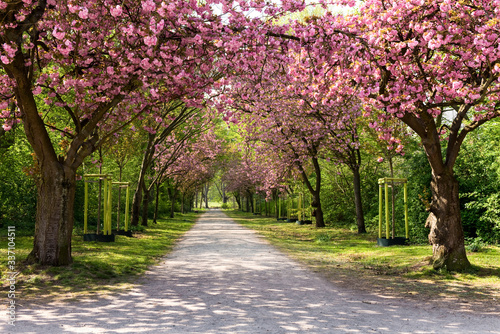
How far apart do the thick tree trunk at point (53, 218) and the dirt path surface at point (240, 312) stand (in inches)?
71.6

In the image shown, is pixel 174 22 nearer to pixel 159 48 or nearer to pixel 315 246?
pixel 159 48

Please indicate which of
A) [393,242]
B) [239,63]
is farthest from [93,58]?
[393,242]

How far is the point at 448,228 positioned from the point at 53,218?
25.7 feet

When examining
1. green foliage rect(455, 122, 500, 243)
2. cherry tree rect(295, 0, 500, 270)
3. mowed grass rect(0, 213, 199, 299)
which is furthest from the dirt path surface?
green foliage rect(455, 122, 500, 243)

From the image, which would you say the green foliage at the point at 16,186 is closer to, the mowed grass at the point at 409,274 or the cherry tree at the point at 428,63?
the mowed grass at the point at 409,274

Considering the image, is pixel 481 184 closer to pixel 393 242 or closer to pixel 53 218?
pixel 393 242

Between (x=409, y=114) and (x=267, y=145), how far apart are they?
13.6 metres

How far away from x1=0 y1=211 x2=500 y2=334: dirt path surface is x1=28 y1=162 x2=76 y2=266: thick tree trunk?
1818mm

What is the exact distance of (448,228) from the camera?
8.35 meters

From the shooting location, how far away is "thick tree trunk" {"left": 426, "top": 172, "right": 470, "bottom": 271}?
827 cm

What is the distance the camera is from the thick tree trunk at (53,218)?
26.0 feet

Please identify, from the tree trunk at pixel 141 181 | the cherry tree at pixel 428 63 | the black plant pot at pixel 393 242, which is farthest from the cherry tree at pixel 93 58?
the tree trunk at pixel 141 181

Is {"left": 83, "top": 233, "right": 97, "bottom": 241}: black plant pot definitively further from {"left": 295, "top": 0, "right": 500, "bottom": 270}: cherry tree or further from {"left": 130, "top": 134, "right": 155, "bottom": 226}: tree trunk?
{"left": 295, "top": 0, "right": 500, "bottom": 270}: cherry tree

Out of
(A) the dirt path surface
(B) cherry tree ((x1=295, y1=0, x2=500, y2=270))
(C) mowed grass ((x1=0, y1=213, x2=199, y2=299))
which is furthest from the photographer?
(B) cherry tree ((x1=295, y1=0, x2=500, y2=270))
